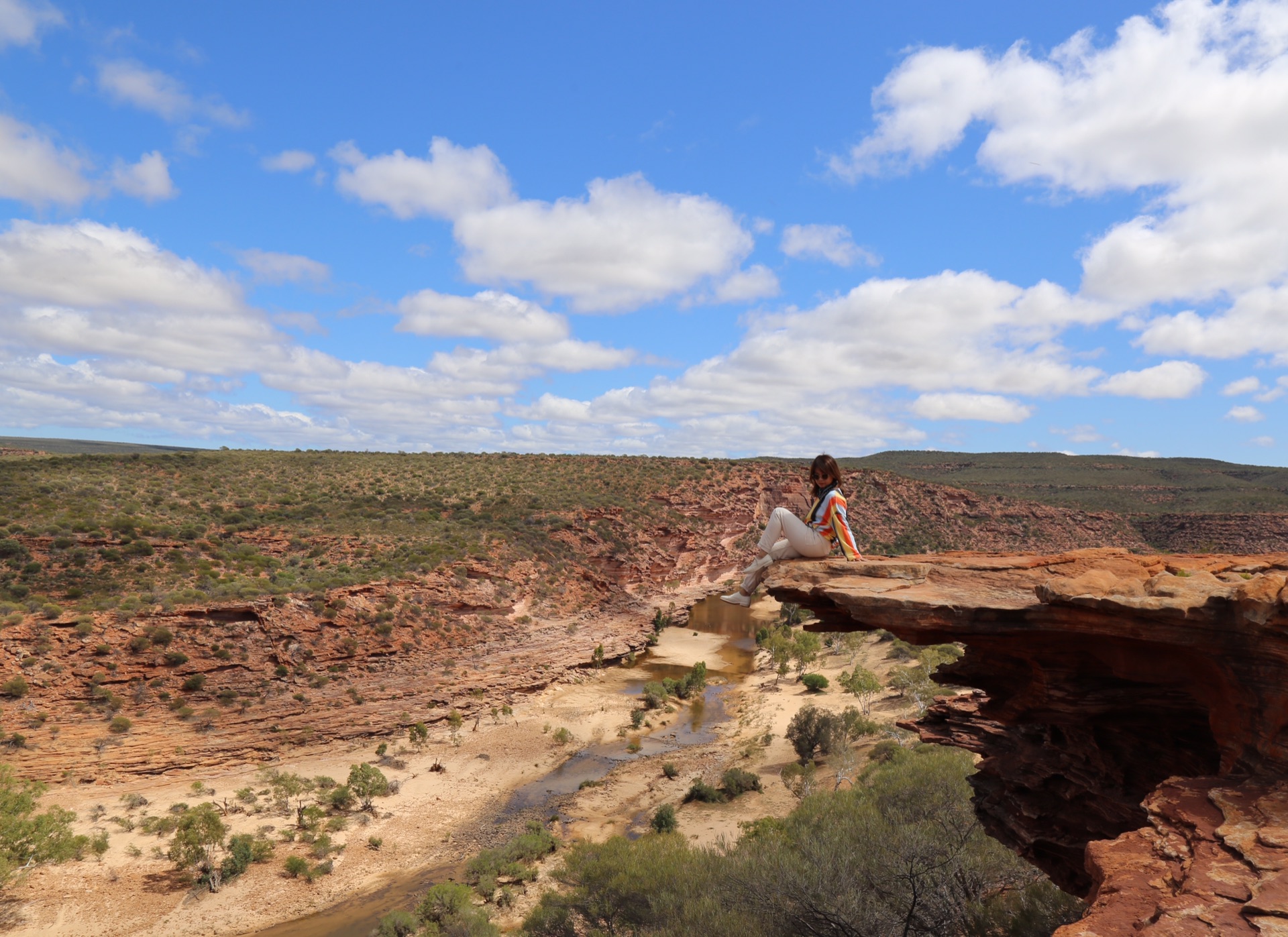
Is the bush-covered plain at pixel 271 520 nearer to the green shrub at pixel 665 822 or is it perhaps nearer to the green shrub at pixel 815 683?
the green shrub at pixel 815 683

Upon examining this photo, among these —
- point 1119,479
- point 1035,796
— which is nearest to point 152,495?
point 1035,796

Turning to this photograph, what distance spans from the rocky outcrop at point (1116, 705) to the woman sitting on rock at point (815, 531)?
303 millimetres

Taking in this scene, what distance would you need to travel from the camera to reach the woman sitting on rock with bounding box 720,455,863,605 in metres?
7.83

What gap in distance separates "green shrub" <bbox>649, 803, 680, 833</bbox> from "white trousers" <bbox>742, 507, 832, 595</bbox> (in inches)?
533

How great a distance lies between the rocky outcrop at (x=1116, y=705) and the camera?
14.5 feet

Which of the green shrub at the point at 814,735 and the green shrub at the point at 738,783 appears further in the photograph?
the green shrub at the point at 814,735

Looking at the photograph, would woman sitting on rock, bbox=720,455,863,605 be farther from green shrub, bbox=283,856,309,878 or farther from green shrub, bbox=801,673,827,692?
green shrub, bbox=801,673,827,692

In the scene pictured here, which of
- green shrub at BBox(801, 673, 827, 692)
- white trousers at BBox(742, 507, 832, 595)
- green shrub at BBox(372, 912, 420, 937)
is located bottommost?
green shrub at BBox(372, 912, 420, 937)

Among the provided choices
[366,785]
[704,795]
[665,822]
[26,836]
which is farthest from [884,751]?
[26,836]

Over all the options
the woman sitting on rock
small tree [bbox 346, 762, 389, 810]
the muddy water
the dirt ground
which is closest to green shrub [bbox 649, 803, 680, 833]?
the dirt ground

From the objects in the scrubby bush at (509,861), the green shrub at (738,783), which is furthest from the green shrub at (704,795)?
the scrubby bush at (509,861)

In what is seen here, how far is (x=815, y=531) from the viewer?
26.7ft

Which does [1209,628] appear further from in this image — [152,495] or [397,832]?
[152,495]

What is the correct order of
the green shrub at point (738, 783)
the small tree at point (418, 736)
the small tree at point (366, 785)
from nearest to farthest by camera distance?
1. the small tree at point (366, 785)
2. the green shrub at point (738, 783)
3. the small tree at point (418, 736)
